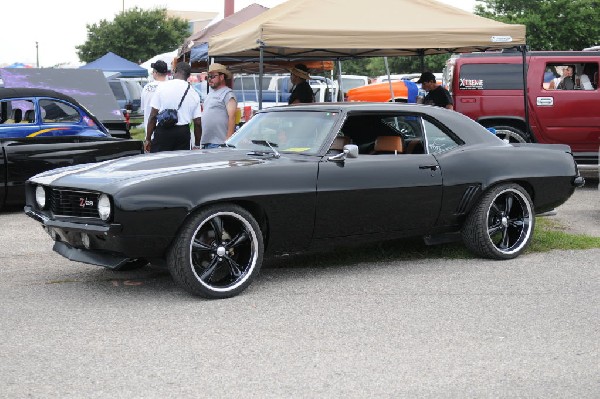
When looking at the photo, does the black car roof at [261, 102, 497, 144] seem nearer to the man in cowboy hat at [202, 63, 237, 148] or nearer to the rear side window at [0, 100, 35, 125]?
the man in cowboy hat at [202, 63, 237, 148]

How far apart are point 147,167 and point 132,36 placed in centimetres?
6305

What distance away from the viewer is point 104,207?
5.65m

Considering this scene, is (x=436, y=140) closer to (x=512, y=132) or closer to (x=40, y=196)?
(x=40, y=196)

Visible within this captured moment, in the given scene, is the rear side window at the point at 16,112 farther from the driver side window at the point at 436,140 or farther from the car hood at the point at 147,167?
the driver side window at the point at 436,140

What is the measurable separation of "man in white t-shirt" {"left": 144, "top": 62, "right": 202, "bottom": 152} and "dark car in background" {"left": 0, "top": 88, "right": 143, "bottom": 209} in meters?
1.16

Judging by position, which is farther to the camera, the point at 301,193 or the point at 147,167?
the point at 301,193

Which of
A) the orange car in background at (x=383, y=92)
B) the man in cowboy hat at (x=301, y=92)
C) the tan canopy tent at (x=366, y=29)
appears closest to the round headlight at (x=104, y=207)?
the tan canopy tent at (x=366, y=29)

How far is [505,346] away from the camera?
4.81 metres

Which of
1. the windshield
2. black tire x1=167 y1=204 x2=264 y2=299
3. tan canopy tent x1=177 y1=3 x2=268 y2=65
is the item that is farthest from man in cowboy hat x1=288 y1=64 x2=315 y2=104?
black tire x1=167 y1=204 x2=264 y2=299

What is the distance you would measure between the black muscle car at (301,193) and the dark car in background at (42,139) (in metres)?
3.62

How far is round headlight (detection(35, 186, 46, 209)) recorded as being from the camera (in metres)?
6.26

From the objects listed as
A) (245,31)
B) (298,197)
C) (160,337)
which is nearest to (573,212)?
(245,31)

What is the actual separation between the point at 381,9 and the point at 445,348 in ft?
21.9

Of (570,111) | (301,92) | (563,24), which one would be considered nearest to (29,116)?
(301,92)
